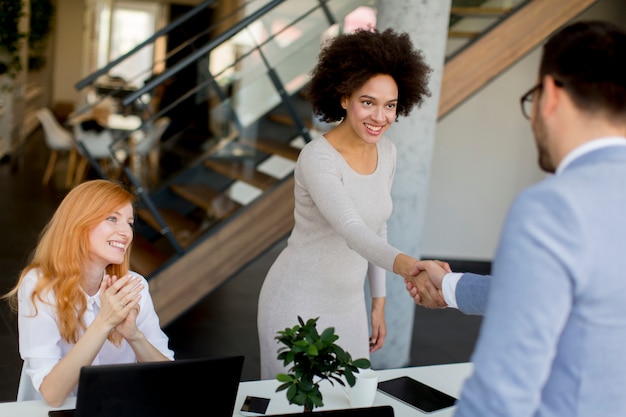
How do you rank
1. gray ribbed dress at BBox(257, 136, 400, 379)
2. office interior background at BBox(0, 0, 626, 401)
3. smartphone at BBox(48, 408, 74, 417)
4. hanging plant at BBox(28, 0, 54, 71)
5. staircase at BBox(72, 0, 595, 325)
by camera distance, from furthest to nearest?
1. hanging plant at BBox(28, 0, 54, 71)
2. office interior background at BBox(0, 0, 626, 401)
3. staircase at BBox(72, 0, 595, 325)
4. gray ribbed dress at BBox(257, 136, 400, 379)
5. smartphone at BBox(48, 408, 74, 417)

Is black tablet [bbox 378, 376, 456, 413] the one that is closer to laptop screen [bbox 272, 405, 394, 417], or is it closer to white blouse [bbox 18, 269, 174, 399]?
laptop screen [bbox 272, 405, 394, 417]

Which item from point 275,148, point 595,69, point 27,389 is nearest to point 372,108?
point 27,389

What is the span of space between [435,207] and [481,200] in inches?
17.0

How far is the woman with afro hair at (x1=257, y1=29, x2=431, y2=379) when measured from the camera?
274 cm

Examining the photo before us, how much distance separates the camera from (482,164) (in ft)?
24.5

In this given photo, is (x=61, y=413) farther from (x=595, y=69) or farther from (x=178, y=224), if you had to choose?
A: (x=178, y=224)

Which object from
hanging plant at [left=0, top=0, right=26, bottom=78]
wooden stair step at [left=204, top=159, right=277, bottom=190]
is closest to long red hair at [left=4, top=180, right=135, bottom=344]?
wooden stair step at [left=204, top=159, right=277, bottom=190]

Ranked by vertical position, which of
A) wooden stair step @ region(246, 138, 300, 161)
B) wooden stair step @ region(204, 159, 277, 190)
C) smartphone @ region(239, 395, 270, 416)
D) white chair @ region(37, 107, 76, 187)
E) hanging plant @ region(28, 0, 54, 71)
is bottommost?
smartphone @ region(239, 395, 270, 416)

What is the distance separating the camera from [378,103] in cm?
277

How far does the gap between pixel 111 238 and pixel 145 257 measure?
277 centimetres

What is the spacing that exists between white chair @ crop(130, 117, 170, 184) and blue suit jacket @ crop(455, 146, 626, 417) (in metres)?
4.14

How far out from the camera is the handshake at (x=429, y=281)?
225 centimetres

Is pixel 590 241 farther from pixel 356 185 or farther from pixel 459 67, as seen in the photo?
pixel 459 67

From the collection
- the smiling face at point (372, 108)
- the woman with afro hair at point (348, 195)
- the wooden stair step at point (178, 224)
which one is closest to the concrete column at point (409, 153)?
the wooden stair step at point (178, 224)
